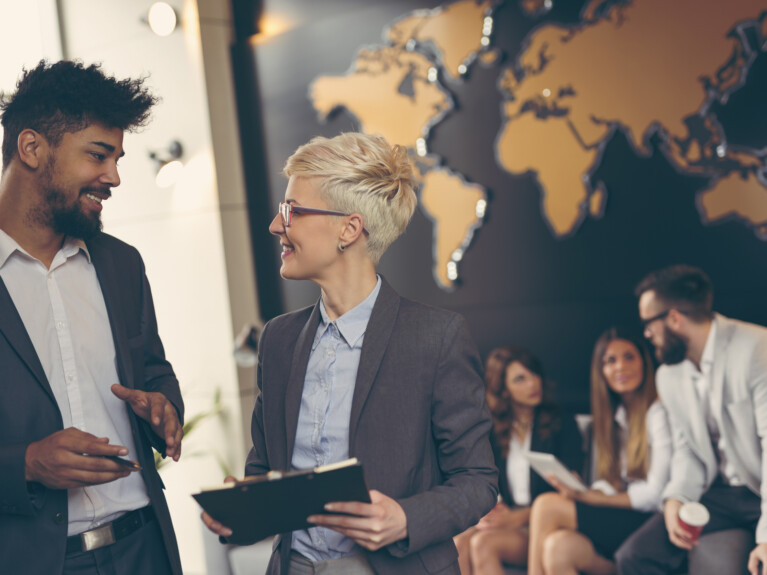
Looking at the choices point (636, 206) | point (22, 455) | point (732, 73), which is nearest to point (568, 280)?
point (636, 206)

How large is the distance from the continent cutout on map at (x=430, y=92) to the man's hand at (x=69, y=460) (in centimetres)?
277

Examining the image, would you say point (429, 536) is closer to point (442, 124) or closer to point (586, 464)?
point (586, 464)

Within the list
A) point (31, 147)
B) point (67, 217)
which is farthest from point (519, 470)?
point (31, 147)

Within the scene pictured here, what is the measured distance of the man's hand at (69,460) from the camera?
4.97 feet

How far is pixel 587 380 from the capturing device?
369 cm

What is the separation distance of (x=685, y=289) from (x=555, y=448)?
3.07 ft

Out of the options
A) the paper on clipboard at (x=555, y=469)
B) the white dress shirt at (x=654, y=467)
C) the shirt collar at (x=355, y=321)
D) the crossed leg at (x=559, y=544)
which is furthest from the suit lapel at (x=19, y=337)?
the white dress shirt at (x=654, y=467)

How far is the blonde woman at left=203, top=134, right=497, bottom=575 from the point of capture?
1.53 meters

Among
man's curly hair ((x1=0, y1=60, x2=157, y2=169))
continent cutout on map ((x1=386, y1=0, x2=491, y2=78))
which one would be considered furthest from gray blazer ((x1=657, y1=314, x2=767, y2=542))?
man's curly hair ((x1=0, y1=60, x2=157, y2=169))

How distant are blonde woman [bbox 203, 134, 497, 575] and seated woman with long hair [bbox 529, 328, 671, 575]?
204 cm

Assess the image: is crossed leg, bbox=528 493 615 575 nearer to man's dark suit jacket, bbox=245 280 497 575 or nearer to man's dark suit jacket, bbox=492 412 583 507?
man's dark suit jacket, bbox=492 412 583 507

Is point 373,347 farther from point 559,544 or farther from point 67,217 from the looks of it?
point 559,544

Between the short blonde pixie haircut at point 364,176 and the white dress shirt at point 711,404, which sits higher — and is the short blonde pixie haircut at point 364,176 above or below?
above

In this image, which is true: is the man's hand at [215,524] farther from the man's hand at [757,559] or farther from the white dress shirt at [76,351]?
the man's hand at [757,559]
